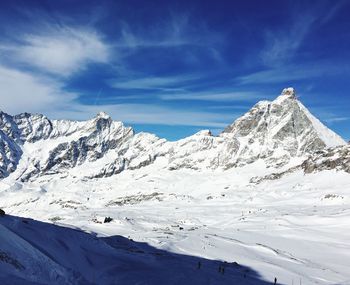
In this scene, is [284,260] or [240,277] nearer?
[240,277]

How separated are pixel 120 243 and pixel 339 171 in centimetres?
15907

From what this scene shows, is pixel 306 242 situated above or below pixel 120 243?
above

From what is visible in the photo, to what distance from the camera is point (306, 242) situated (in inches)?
1927

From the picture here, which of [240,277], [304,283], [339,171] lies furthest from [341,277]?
[339,171]

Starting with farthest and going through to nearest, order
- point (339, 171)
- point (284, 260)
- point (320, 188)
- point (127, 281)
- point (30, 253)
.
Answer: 1. point (339, 171)
2. point (320, 188)
3. point (284, 260)
4. point (127, 281)
5. point (30, 253)

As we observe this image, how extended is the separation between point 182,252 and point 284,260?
7907 millimetres

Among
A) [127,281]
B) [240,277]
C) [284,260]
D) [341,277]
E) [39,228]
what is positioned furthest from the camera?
[284,260]

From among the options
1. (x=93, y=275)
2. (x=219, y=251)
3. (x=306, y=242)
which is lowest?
(x=93, y=275)

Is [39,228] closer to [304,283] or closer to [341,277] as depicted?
[304,283]

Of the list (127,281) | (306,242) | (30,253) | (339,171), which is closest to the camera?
(30,253)

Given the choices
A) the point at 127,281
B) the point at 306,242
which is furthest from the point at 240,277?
the point at 306,242

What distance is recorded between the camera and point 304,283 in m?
24.4

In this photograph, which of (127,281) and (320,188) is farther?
(320,188)

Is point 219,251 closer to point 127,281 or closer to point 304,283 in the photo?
point 304,283
